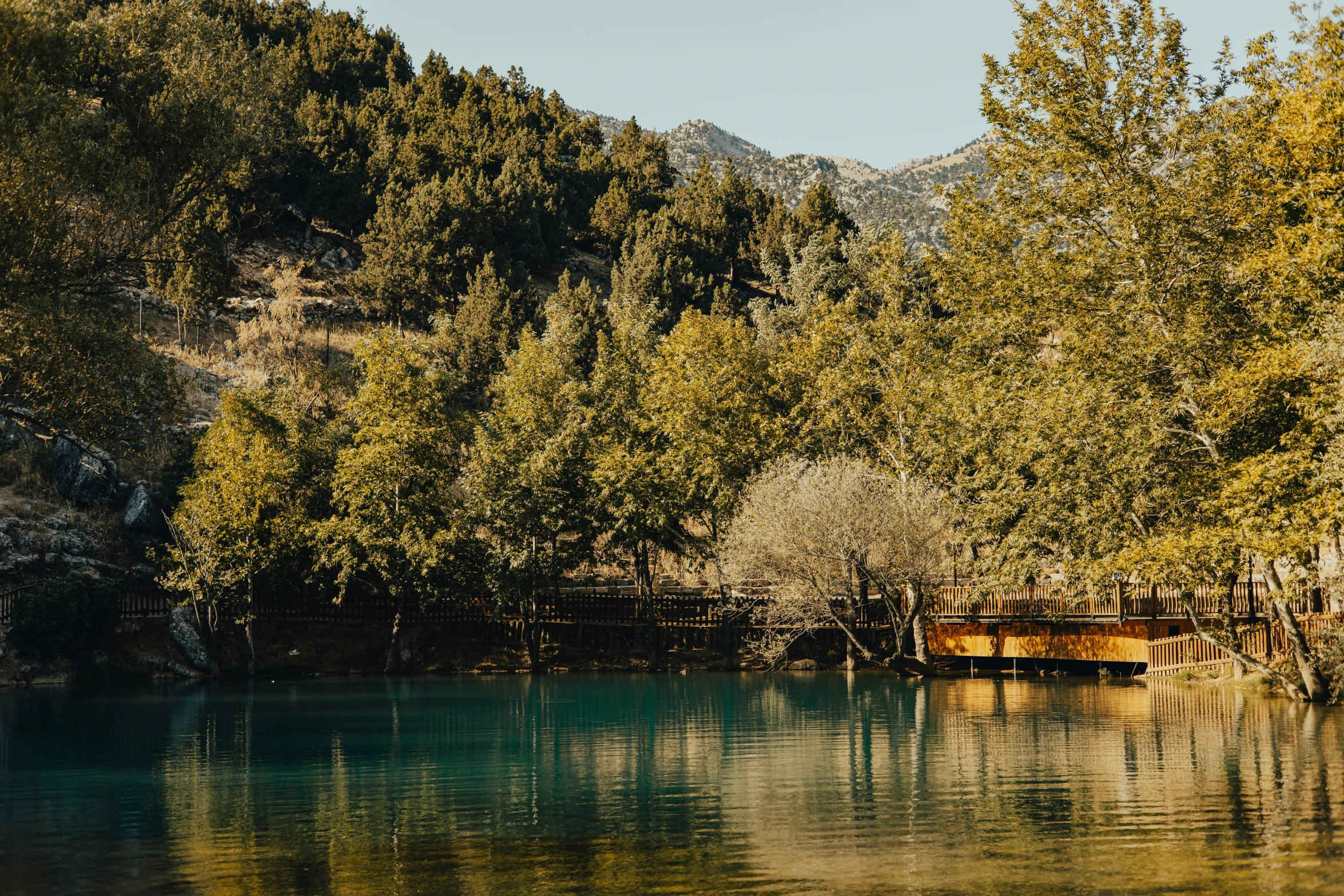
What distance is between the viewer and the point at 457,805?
15.2 meters

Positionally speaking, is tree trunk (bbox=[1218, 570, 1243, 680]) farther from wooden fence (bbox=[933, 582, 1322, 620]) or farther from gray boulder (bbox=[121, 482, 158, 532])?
gray boulder (bbox=[121, 482, 158, 532])

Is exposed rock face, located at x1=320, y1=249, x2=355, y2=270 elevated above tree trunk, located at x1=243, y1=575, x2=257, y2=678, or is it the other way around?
exposed rock face, located at x1=320, y1=249, x2=355, y2=270

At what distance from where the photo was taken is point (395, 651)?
1737 inches

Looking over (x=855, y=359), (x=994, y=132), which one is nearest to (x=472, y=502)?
(x=855, y=359)

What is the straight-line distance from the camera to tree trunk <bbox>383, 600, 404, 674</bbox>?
144 feet

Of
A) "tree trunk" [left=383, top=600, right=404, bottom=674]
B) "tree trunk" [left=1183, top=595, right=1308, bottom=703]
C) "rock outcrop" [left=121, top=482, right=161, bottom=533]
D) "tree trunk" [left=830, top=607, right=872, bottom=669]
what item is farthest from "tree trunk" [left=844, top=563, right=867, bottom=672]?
"rock outcrop" [left=121, top=482, right=161, bottom=533]

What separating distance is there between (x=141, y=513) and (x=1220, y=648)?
126 ft

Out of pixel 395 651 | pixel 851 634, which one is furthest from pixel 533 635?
pixel 851 634

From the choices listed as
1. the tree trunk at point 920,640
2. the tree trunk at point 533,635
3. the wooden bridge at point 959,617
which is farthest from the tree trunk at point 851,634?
the tree trunk at point 533,635

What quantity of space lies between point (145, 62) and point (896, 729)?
938 inches

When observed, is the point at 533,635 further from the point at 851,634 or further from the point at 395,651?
the point at 851,634

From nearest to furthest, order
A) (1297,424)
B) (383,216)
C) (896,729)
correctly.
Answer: (896,729) < (1297,424) < (383,216)

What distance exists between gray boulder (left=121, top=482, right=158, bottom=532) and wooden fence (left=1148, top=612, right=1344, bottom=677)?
3740 centimetres

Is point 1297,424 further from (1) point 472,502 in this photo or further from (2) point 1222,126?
(1) point 472,502
